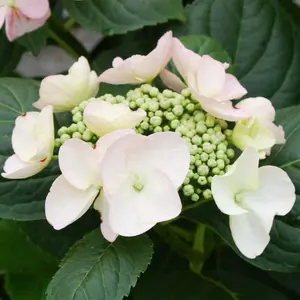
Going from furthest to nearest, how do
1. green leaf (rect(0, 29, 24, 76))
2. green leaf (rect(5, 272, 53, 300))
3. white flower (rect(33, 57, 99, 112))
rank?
green leaf (rect(0, 29, 24, 76)) → green leaf (rect(5, 272, 53, 300)) → white flower (rect(33, 57, 99, 112))

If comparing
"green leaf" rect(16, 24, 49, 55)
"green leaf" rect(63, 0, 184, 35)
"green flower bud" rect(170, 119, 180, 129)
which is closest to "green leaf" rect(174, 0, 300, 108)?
"green leaf" rect(63, 0, 184, 35)

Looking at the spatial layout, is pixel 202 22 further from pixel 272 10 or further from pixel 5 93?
pixel 5 93

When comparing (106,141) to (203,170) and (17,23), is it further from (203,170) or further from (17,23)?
(17,23)

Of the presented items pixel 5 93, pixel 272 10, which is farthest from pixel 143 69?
pixel 272 10

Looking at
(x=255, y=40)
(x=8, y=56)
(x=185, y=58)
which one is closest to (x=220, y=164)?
(x=185, y=58)

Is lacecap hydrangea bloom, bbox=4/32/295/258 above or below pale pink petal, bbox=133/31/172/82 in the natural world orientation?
below

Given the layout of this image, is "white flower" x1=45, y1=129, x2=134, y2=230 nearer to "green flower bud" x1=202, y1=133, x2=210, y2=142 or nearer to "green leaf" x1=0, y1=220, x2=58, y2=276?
"green flower bud" x1=202, y1=133, x2=210, y2=142

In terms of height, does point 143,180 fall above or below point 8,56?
above
